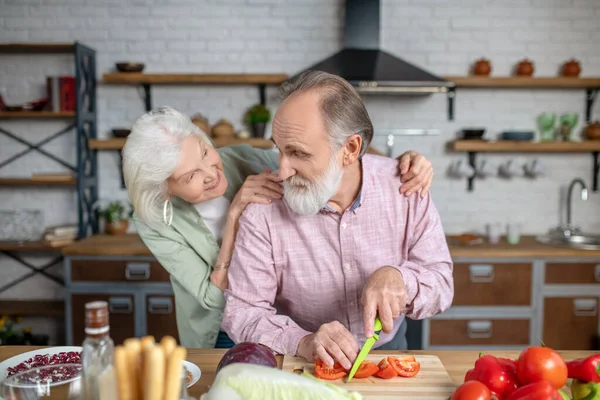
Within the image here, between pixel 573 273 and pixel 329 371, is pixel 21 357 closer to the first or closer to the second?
pixel 329 371

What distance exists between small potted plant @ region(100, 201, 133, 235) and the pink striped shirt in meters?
2.46

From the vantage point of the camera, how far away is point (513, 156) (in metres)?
4.21

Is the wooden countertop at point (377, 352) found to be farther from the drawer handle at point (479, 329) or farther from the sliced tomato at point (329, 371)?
the drawer handle at point (479, 329)

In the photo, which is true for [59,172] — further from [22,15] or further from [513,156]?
[513,156]

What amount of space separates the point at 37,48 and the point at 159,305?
2.03m

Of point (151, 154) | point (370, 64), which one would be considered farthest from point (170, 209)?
point (370, 64)

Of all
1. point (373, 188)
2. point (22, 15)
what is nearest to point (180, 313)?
point (373, 188)

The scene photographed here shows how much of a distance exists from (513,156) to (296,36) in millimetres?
1878

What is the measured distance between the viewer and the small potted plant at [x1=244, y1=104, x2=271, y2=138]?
3.94 m

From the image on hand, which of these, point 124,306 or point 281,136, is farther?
point 124,306

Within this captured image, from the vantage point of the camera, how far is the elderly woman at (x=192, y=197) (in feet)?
6.09

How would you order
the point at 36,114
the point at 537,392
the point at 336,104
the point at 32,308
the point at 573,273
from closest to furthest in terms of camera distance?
the point at 537,392 → the point at 336,104 → the point at 573,273 → the point at 36,114 → the point at 32,308

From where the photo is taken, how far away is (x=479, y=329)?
138 inches

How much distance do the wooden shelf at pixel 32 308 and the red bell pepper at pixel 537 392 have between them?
355 cm
